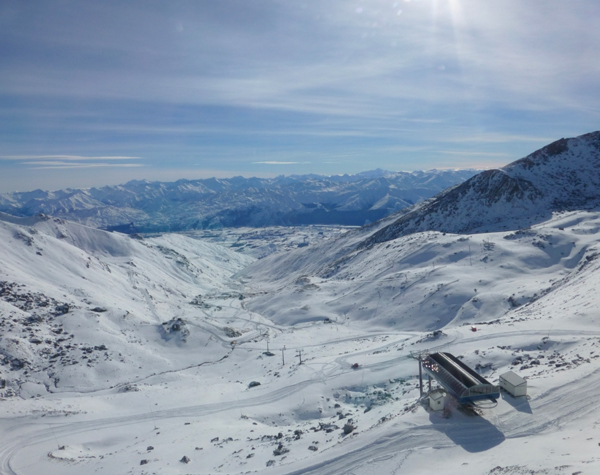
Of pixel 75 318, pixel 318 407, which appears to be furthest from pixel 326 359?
pixel 75 318

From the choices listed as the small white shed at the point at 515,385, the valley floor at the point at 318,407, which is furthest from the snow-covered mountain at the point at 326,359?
the small white shed at the point at 515,385

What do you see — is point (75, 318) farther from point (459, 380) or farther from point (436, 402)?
point (459, 380)

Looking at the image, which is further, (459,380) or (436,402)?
(436,402)

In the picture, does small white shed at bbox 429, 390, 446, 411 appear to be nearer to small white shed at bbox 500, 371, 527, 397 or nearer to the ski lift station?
the ski lift station

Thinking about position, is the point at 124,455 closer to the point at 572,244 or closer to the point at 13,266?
the point at 13,266

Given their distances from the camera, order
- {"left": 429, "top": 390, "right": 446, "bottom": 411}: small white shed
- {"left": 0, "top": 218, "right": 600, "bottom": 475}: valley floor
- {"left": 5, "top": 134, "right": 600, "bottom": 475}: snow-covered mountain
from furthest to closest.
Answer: {"left": 429, "top": 390, "right": 446, "bottom": 411}: small white shed → {"left": 5, "top": 134, "right": 600, "bottom": 475}: snow-covered mountain → {"left": 0, "top": 218, "right": 600, "bottom": 475}: valley floor

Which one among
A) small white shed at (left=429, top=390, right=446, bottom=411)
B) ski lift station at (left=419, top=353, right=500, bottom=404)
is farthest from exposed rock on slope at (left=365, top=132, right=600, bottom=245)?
small white shed at (left=429, top=390, right=446, bottom=411)

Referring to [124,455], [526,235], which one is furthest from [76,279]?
[526,235]

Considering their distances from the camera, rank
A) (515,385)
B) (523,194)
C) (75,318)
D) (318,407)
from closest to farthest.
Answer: (515,385) → (318,407) → (75,318) → (523,194)

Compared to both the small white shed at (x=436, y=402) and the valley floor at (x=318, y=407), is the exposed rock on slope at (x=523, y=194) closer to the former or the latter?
the valley floor at (x=318, y=407)
